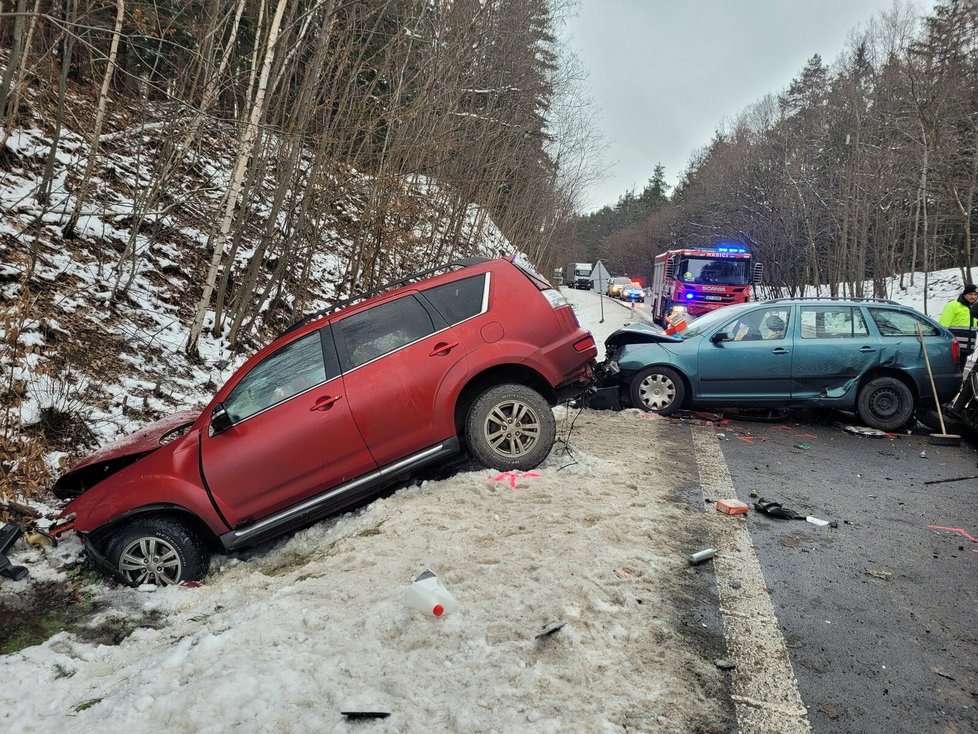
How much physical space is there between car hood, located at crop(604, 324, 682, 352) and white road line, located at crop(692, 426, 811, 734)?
A: 4063mm

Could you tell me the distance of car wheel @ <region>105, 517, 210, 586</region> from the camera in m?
4.48

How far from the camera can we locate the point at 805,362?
26.6ft

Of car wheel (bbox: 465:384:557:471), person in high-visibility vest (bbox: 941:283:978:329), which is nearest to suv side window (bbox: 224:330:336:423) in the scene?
car wheel (bbox: 465:384:557:471)

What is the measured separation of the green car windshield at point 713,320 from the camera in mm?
8609

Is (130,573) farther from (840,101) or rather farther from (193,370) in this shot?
(840,101)

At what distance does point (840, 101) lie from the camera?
32.6 metres

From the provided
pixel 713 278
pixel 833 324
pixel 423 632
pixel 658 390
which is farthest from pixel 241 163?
pixel 713 278

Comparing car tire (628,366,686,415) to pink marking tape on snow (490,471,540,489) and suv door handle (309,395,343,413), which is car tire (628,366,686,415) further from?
suv door handle (309,395,343,413)

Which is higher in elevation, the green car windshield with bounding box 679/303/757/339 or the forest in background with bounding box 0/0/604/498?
the forest in background with bounding box 0/0/604/498

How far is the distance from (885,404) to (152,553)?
8.63 meters

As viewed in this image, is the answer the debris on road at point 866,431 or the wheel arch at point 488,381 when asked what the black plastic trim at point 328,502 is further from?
the debris on road at point 866,431

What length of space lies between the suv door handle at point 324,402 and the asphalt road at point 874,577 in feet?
10.9

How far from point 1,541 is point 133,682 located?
8.21 ft

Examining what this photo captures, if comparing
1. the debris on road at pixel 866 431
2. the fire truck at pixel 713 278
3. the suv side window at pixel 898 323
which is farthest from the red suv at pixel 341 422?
the fire truck at pixel 713 278
